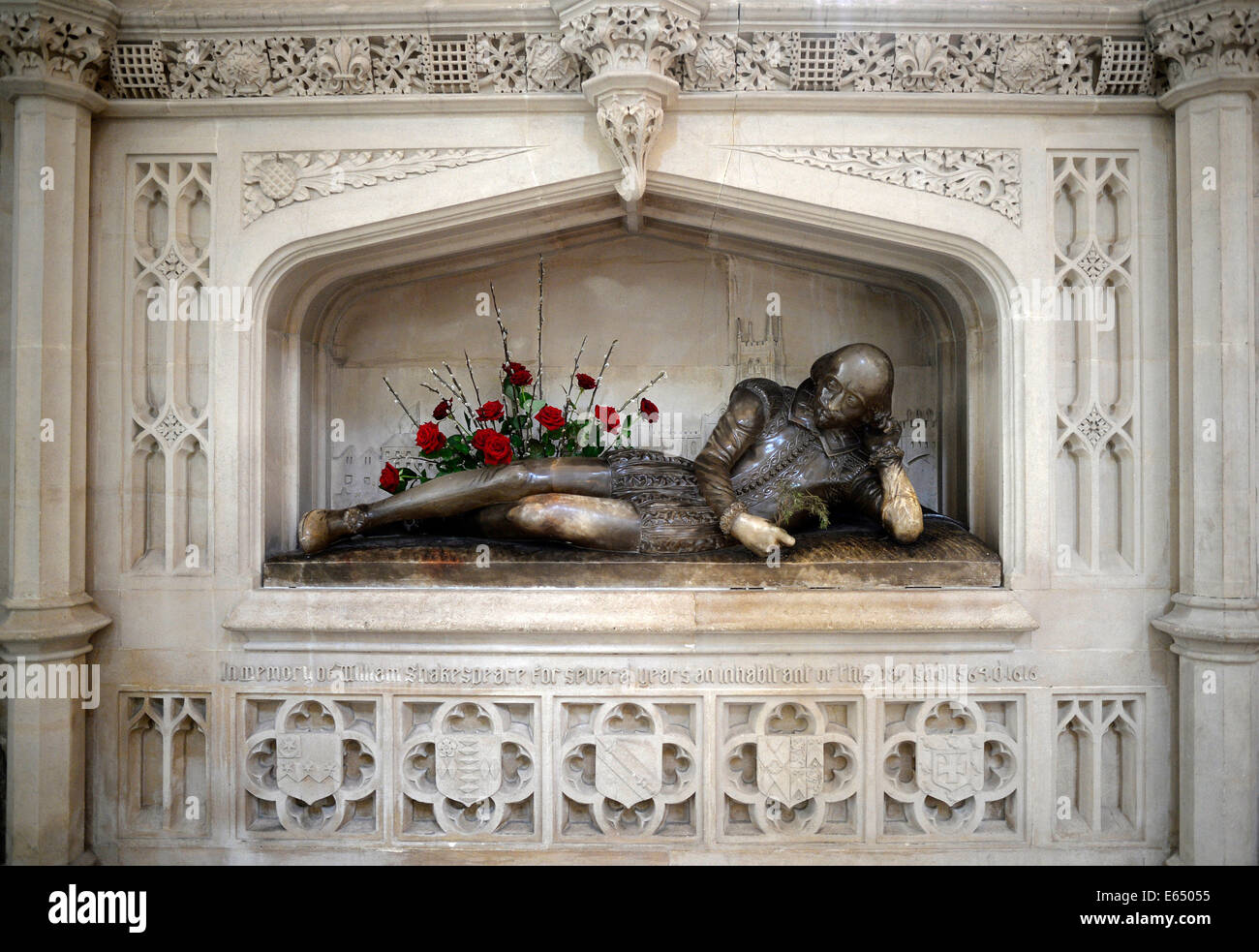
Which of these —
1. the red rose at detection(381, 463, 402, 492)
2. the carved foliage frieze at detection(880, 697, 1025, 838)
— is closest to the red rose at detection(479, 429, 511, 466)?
the red rose at detection(381, 463, 402, 492)

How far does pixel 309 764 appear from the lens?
9.01 ft

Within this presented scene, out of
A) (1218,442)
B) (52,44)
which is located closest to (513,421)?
(52,44)

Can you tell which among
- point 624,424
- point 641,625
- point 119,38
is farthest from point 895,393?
point 119,38

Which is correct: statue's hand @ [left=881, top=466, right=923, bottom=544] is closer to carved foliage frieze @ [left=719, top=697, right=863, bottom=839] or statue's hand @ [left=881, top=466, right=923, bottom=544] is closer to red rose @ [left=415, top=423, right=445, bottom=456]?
carved foliage frieze @ [left=719, top=697, right=863, bottom=839]

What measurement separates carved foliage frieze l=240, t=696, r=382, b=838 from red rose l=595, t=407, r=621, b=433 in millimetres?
1442

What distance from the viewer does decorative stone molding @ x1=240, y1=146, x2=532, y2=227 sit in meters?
2.82

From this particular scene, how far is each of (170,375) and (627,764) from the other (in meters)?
2.18

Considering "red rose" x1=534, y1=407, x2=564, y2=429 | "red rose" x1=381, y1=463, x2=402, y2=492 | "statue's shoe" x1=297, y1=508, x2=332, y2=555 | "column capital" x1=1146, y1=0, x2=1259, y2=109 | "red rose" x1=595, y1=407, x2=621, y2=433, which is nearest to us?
"column capital" x1=1146, y1=0, x2=1259, y2=109

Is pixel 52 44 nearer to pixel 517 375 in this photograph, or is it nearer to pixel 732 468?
pixel 517 375

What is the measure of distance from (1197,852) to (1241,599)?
0.88 m

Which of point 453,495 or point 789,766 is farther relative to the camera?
point 453,495

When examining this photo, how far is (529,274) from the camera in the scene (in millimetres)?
3615

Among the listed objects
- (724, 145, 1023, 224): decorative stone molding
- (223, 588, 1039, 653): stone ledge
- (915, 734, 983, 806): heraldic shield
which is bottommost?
(915, 734, 983, 806): heraldic shield

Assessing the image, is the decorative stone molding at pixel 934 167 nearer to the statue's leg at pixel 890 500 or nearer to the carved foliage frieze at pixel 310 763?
the statue's leg at pixel 890 500
